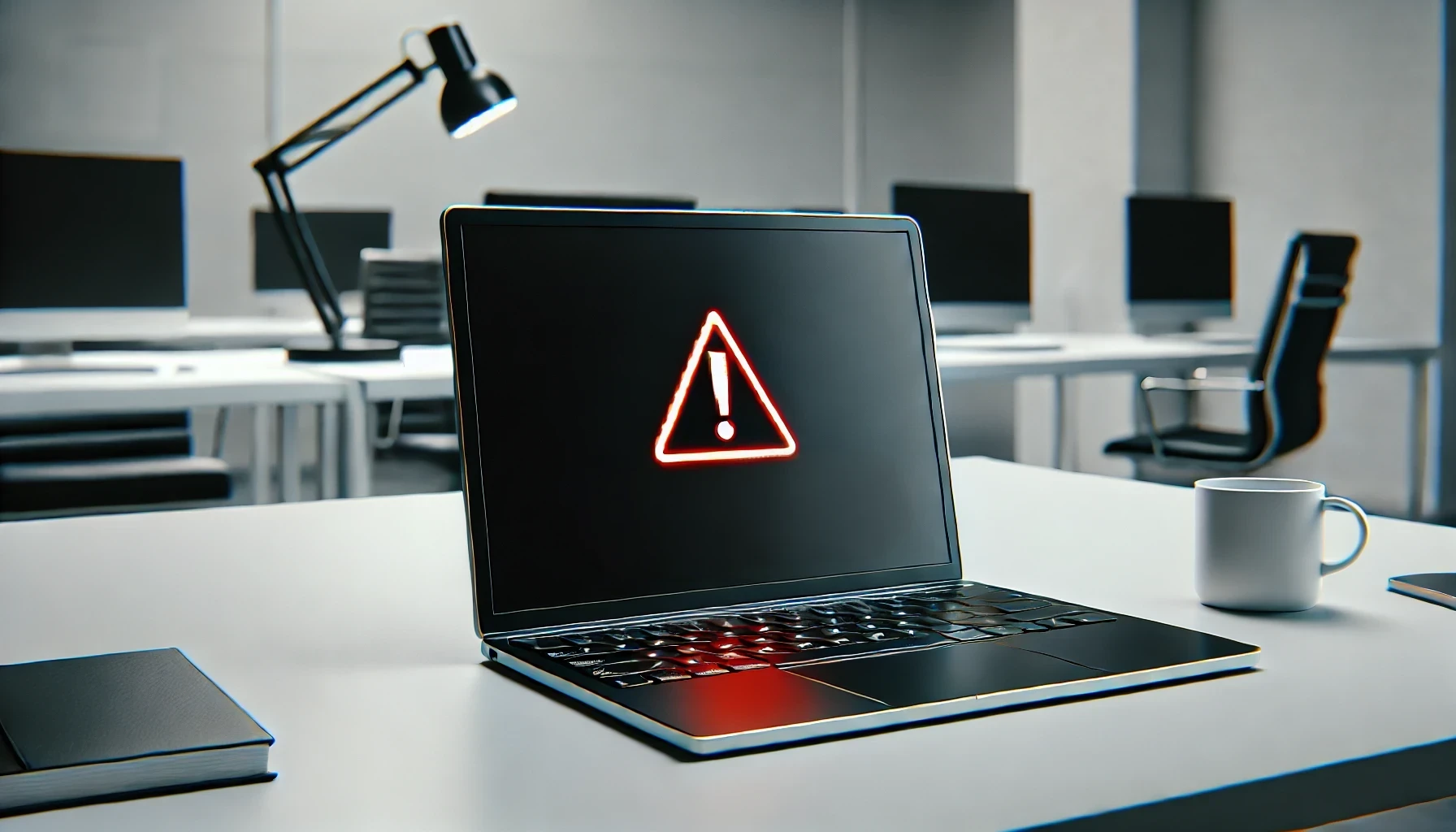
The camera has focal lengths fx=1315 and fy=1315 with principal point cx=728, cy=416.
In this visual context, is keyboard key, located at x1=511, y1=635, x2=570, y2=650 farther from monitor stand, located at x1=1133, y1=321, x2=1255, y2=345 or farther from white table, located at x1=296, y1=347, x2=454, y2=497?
monitor stand, located at x1=1133, y1=321, x2=1255, y2=345

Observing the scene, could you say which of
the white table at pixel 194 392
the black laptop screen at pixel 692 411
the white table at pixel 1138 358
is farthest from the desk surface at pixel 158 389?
the black laptop screen at pixel 692 411

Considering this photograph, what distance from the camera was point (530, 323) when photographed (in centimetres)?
73

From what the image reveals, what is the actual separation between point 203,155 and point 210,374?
3878 millimetres

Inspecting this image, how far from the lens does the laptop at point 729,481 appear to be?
0.62 m

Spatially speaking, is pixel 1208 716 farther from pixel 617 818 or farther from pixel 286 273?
pixel 286 273

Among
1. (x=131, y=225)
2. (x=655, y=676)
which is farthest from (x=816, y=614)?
(x=131, y=225)

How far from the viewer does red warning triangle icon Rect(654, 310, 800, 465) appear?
753 mm

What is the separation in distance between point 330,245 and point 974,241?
294cm

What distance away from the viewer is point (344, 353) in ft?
9.87

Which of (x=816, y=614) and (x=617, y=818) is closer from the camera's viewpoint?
(x=617, y=818)

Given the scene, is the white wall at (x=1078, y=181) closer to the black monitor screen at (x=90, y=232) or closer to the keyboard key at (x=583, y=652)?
the black monitor screen at (x=90, y=232)

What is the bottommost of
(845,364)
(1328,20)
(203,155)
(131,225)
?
(845,364)

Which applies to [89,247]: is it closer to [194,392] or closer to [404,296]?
[194,392]

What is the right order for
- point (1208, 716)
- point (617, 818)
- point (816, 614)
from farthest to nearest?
1. point (816, 614)
2. point (1208, 716)
3. point (617, 818)
